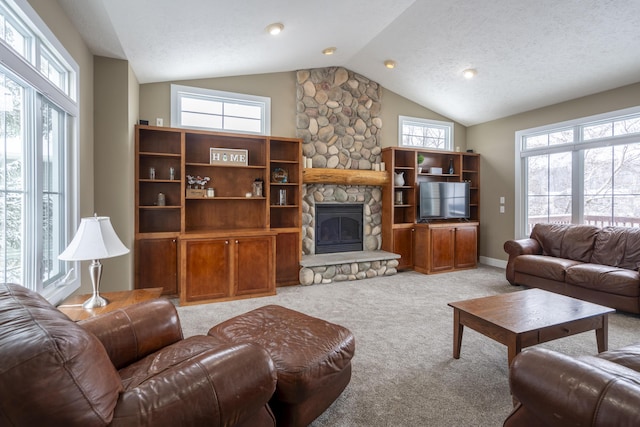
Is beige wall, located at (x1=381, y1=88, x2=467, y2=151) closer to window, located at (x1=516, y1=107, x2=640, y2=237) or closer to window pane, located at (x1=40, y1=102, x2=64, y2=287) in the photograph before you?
window, located at (x1=516, y1=107, x2=640, y2=237)

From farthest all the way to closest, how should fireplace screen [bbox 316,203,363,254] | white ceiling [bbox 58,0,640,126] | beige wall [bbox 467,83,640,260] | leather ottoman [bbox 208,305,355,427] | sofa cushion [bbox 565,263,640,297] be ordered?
fireplace screen [bbox 316,203,363,254]
beige wall [bbox 467,83,640,260]
sofa cushion [bbox 565,263,640,297]
white ceiling [bbox 58,0,640,126]
leather ottoman [bbox 208,305,355,427]

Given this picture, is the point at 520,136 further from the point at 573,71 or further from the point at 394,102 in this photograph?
the point at 394,102

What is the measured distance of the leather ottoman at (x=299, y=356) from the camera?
1.57m

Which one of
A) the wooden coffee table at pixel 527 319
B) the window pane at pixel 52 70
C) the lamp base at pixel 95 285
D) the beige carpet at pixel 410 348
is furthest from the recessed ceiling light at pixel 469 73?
the lamp base at pixel 95 285

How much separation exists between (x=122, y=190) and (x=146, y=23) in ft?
5.43

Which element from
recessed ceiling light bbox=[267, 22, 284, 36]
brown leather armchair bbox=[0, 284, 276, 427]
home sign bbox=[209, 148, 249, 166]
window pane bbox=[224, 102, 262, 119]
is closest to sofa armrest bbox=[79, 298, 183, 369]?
brown leather armchair bbox=[0, 284, 276, 427]

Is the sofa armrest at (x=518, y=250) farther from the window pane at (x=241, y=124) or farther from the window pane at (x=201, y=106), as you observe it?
the window pane at (x=201, y=106)

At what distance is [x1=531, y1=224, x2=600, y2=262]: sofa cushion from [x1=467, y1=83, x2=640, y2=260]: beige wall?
90cm

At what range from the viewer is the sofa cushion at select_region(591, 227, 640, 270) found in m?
3.80

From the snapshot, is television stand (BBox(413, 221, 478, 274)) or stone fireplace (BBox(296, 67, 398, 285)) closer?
stone fireplace (BBox(296, 67, 398, 285))

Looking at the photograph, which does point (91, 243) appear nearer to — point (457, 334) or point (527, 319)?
A: point (457, 334)

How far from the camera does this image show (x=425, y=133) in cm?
613

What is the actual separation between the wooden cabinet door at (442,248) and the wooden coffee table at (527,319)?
259 centimetres

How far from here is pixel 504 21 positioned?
361cm
